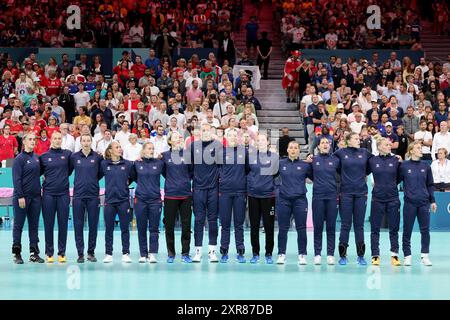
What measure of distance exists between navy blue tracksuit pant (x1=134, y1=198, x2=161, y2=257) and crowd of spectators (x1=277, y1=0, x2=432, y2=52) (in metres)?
15.4

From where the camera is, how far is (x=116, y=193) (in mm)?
15812

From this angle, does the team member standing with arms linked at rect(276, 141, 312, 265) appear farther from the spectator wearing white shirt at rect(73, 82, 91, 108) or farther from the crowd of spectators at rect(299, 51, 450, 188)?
the spectator wearing white shirt at rect(73, 82, 91, 108)

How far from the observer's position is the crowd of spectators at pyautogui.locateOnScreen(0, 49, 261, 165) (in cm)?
2323

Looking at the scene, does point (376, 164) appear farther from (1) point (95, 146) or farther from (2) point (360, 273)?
(1) point (95, 146)

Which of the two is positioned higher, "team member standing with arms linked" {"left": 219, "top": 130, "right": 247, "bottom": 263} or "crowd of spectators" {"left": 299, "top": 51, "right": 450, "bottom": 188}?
"crowd of spectators" {"left": 299, "top": 51, "right": 450, "bottom": 188}

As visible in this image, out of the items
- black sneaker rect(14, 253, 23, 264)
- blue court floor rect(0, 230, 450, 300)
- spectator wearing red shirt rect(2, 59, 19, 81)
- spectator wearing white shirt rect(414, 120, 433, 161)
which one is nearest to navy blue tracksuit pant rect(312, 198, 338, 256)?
blue court floor rect(0, 230, 450, 300)

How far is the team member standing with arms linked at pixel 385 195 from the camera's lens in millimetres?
15711

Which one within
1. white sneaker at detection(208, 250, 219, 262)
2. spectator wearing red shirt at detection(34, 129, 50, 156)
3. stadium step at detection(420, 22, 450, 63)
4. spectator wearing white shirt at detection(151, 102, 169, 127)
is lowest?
white sneaker at detection(208, 250, 219, 262)

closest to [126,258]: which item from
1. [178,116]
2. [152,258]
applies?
[152,258]

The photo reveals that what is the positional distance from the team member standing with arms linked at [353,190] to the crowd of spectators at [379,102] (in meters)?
5.84

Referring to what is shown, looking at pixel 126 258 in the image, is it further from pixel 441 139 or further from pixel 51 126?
pixel 441 139

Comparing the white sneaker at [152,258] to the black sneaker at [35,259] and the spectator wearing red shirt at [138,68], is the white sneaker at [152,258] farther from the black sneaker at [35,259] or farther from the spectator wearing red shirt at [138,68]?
the spectator wearing red shirt at [138,68]

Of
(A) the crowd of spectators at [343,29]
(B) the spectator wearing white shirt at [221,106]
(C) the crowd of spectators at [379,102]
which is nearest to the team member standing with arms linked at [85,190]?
(C) the crowd of spectators at [379,102]

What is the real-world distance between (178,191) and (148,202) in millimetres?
531
